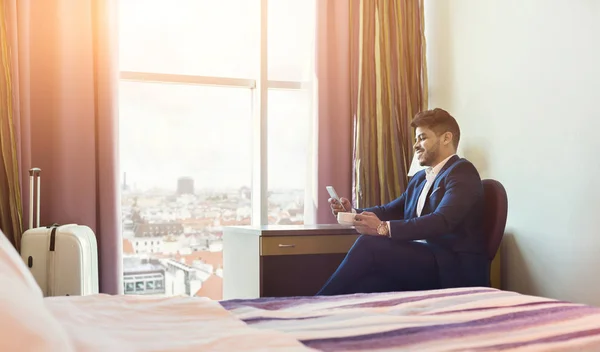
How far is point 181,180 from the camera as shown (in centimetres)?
361

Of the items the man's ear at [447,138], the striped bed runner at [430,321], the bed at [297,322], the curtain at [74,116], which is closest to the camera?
the bed at [297,322]

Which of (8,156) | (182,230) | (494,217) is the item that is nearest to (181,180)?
(182,230)

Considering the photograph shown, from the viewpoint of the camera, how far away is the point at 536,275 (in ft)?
9.18

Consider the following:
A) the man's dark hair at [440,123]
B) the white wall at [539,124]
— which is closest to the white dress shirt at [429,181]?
the man's dark hair at [440,123]

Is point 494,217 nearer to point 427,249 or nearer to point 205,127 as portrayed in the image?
point 427,249

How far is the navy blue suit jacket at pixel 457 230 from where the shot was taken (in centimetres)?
234

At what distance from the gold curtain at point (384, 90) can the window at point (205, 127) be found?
0.31 m

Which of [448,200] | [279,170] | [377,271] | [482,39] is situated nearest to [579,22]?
[482,39]

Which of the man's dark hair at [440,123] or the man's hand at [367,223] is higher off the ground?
the man's dark hair at [440,123]

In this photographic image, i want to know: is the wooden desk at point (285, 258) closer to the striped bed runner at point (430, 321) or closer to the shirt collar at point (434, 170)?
the shirt collar at point (434, 170)

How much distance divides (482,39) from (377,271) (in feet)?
5.21

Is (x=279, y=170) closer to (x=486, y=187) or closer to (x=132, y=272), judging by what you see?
(x=132, y=272)

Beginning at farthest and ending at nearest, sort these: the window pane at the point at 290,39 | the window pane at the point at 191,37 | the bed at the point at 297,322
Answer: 1. the window pane at the point at 290,39
2. the window pane at the point at 191,37
3. the bed at the point at 297,322

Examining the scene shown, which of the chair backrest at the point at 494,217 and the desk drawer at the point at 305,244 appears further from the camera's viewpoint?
the desk drawer at the point at 305,244
